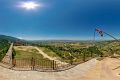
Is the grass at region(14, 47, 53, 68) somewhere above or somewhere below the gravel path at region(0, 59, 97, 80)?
above

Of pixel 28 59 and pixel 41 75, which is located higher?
pixel 28 59

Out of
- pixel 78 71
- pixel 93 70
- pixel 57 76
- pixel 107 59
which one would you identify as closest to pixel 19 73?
pixel 57 76

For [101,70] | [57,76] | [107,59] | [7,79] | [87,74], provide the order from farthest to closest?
[107,59] → [101,70] → [87,74] → [57,76] → [7,79]

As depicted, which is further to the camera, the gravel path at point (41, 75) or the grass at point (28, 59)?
the grass at point (28, 59)

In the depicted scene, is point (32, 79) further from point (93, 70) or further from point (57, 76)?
point (93, 70)

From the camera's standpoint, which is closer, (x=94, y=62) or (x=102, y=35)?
(x=102, y=35)

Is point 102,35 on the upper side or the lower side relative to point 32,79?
upper

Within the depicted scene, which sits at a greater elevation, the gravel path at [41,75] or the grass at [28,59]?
the grass at [28,59]

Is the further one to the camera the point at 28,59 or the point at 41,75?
the point at 28,59

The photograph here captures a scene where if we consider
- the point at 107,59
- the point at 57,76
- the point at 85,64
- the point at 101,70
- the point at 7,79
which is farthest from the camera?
the point at 107,59

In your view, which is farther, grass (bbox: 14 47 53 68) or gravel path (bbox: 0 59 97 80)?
grass (bbox: 14 47 53 68)
